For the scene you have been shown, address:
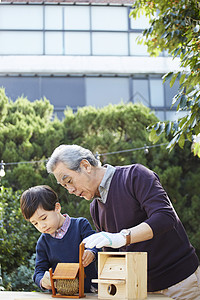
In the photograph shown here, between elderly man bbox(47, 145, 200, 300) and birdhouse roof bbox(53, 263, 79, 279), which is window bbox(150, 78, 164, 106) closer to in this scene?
elderly man bbox(47, 145, 200, 300)

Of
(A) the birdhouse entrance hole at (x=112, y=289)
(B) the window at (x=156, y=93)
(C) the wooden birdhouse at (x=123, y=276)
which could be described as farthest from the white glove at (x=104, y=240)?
(B) the window at (x=156, y=93)

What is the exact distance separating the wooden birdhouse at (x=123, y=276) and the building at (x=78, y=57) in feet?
21.4

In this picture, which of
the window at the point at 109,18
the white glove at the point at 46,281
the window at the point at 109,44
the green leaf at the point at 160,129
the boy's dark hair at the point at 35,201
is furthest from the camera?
the window at the point at 109,18

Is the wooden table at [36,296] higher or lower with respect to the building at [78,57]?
lower

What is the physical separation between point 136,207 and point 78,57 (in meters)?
6.70

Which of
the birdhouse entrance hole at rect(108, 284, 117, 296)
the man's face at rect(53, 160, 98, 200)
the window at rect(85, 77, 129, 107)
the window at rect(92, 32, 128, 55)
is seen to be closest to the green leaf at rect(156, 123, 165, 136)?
the man's face at rect(53, 160, 98, 200)

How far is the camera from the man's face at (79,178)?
1842 mm

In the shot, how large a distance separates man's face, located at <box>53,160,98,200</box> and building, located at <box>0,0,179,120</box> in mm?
6239

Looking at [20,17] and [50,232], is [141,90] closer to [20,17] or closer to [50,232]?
[20,17]

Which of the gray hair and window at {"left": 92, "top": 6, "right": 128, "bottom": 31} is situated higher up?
window at {"left": 92, "top": 6, "right": 128, "bottom": 31}

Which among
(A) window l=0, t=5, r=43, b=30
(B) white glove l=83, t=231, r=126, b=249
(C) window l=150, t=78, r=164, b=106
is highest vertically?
(A) window l=0, t=5, r=43, b=30

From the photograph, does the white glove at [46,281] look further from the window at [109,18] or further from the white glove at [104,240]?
the window at [109,18]

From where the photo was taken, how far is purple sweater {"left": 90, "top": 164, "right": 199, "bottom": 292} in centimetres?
184

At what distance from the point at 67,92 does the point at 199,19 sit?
4.80 metres
